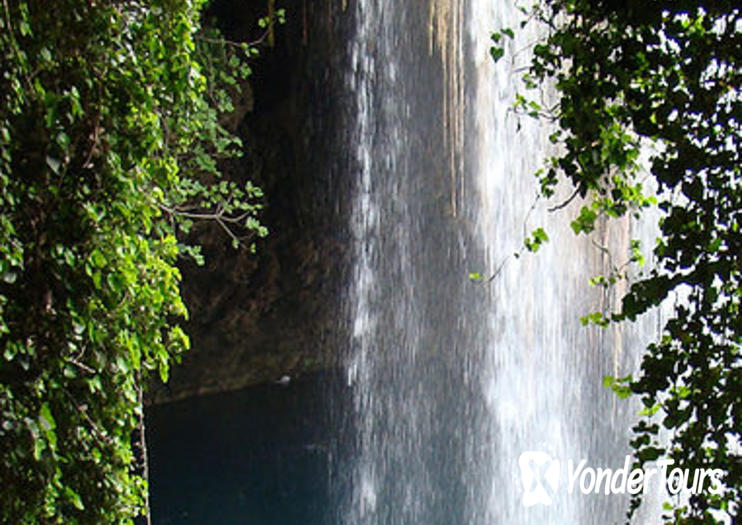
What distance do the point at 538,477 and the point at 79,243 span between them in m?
5.62

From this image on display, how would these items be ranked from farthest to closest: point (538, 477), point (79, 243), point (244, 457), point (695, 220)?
point (244, 457) < point (538, 477) < point (79, 243) < point (695, 220)

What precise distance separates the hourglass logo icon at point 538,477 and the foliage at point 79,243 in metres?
4.69

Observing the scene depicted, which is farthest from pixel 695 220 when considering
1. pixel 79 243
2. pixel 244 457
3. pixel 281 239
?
pixel 281 239

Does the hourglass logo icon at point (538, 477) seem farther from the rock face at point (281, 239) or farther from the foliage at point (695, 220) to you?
the foliage at point (695, 220)

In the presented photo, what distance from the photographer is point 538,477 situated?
7.23m

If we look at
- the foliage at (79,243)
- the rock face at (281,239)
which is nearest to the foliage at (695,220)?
the foliage at (79,243)

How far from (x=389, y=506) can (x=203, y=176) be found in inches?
151

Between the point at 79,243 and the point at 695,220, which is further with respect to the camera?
the point at 79,243

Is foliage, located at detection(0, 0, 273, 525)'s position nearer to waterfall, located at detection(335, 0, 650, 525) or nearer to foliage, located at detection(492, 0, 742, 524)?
foliage, located at detection(492, 0, 742, 524)

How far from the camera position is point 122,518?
A: 264 centimetres

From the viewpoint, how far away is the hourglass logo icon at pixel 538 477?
682 centimetres

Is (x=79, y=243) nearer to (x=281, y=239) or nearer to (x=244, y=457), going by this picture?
(x=244, y=457)

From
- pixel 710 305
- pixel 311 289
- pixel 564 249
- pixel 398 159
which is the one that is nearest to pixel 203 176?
pixel 311 289

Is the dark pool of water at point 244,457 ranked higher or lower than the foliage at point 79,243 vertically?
lower
